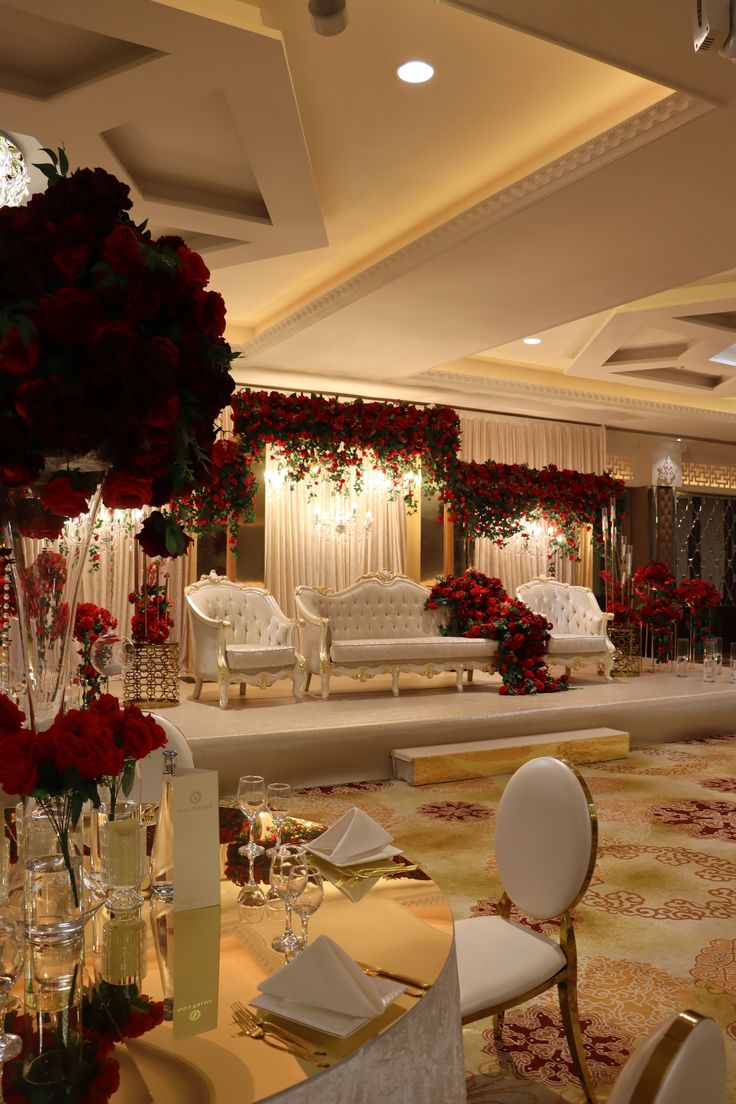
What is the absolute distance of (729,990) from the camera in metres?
2.95

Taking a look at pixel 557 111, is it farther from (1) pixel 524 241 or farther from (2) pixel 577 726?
(2) pixel 577 726

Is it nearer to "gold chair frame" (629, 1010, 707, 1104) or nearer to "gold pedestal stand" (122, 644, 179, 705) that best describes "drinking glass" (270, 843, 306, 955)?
"gold chair frame" (629, 1010, 707, 1104)

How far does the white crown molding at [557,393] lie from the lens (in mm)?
9594

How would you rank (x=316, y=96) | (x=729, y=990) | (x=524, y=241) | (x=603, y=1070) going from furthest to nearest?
1. (x=524, y=241)
2. (x=316, y=96)
3. (x=729, y=990)
4. (x=603, y=1070)

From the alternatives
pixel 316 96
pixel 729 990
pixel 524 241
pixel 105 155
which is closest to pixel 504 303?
pixel 524 241

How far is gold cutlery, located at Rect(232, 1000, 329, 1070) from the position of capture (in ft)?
3.73

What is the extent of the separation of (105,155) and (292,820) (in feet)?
12.2

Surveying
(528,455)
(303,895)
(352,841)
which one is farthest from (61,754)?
(528,455)

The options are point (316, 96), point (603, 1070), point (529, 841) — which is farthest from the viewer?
point (316, 96)

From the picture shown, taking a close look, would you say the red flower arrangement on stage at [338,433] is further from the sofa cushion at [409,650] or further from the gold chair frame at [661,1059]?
the gold chair frame at [661,1059]

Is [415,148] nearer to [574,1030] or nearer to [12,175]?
[12,175]

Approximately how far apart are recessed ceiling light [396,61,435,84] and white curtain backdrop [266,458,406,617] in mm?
5717

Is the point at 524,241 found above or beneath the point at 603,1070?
above

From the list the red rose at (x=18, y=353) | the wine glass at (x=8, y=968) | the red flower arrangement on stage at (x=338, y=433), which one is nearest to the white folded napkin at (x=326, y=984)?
the wine glass at (x=8, y=968)
